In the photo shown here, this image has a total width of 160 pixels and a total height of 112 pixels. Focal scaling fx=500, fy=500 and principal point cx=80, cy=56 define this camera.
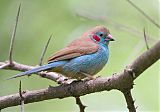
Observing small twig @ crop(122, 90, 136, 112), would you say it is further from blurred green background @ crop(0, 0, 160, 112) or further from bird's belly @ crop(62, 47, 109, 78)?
blurred green background @ crop(0, 0, 160, 112)

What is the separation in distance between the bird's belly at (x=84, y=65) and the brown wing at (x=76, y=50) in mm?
46

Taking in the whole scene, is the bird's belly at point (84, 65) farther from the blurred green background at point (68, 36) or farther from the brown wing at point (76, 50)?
the blurred green background at point (68, 36)

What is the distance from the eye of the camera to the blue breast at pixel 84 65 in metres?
4.29

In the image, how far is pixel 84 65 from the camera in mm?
4336

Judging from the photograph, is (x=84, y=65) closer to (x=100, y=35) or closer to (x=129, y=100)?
(x=100, y=35)

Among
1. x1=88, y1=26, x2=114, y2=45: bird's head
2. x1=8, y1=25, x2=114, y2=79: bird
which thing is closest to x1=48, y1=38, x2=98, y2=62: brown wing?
x1=8, y1=25, x2=114, y2=79: bird

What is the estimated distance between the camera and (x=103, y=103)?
6723 mm

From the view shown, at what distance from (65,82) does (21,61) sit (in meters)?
3.79

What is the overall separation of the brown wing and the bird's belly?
46 millimetres

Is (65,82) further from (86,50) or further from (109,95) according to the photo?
(109,95)

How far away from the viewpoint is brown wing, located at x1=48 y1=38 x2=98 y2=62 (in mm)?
4305

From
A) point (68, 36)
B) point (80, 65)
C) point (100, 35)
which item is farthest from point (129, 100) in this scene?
point (68, 36)

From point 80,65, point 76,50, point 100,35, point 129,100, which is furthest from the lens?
point 100,35

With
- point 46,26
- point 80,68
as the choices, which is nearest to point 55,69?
point 80,68
